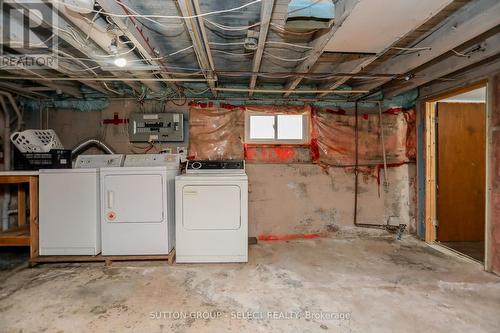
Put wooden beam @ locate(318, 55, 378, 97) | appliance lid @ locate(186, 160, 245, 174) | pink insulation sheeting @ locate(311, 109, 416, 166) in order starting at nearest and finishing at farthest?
1. wooden beam @ locate(318, 55, 378, 97)
2. appliance lid @ locate(186, 160, 245, 174)
3. pink insulation sheeting @ locate(311, 109, 416, 166)

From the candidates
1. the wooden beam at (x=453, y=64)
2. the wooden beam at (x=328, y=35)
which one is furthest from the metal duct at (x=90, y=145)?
the wooden beam at (x=453, y=64)

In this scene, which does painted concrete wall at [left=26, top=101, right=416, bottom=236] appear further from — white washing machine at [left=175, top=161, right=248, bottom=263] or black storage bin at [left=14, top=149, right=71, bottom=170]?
white washing machine at [left=175, top=161, right=248, bottom=263]

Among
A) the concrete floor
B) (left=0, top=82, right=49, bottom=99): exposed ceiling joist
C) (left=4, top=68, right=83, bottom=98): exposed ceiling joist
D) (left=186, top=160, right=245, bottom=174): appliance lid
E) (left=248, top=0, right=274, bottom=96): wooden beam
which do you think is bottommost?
the concrete floor

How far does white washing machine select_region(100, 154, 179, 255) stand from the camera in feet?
9.07

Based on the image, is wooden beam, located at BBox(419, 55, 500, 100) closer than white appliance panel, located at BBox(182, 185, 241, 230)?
Yes

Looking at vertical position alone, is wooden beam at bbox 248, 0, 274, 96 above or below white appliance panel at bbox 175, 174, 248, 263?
above

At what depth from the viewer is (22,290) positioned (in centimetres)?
227

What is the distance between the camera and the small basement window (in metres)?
3.79

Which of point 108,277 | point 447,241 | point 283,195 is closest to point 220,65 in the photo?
point 283,195

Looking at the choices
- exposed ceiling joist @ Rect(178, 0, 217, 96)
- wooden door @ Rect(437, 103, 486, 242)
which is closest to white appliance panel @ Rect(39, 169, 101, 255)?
exposed ceiling joist @ Rect(178, 0, 217, 96)

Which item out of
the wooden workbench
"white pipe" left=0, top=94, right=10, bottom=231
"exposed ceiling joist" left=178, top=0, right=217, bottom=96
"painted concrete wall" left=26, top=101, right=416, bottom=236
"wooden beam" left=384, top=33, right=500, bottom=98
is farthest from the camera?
"painted concrete wall" left=26, top=101, right=416, bottom=236

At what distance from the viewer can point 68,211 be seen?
8.96 ft

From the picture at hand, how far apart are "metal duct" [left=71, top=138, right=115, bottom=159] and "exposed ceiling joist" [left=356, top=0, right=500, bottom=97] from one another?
3729 millimetres

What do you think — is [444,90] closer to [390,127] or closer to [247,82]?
[390,127]
